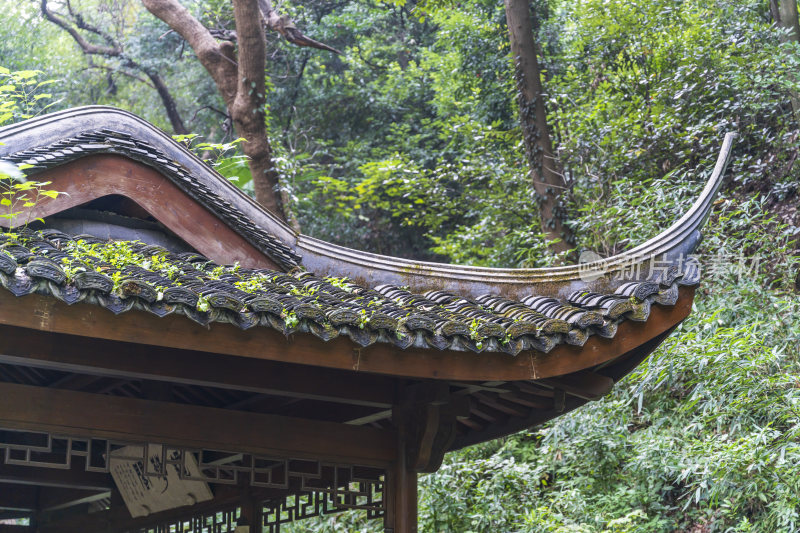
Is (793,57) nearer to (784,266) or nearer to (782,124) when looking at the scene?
(782,124)

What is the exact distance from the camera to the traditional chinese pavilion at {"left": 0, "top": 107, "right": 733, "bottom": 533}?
319 centimetres

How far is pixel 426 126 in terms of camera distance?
16.1 m

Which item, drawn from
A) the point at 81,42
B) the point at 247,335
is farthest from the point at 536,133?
the point at 81,42

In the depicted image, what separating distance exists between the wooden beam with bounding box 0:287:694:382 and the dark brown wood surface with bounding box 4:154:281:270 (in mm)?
1542

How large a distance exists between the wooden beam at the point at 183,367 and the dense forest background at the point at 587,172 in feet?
8.42

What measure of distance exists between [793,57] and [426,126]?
26.1ft

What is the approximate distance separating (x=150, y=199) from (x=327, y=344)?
1.82 meters

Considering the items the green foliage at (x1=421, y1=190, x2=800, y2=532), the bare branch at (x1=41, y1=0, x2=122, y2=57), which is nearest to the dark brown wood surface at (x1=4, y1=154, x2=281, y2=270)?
the green foliage at (x1=421, y1=190, x2=800, y2=532)

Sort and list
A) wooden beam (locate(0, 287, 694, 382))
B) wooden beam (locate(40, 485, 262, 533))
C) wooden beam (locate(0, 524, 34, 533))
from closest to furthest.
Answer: wooden beam (locate(0, 287, 694, 382)) < wooden beam (locate(40, 485, 262, 533)) < wooden beam (locate(0, 524, 34, 533))

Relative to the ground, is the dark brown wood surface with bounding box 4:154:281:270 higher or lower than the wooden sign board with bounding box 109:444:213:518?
higher

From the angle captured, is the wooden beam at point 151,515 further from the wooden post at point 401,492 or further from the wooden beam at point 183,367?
the wooden beam at point 183,367

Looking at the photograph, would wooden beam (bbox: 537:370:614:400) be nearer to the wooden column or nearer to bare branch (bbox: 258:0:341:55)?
the wooden column

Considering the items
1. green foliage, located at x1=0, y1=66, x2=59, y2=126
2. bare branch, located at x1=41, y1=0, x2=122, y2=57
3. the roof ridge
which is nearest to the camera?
the roof ridge

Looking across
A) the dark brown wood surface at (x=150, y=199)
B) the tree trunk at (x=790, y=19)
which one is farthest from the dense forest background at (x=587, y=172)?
the dark brown wood surface at (x=150, y=199)
